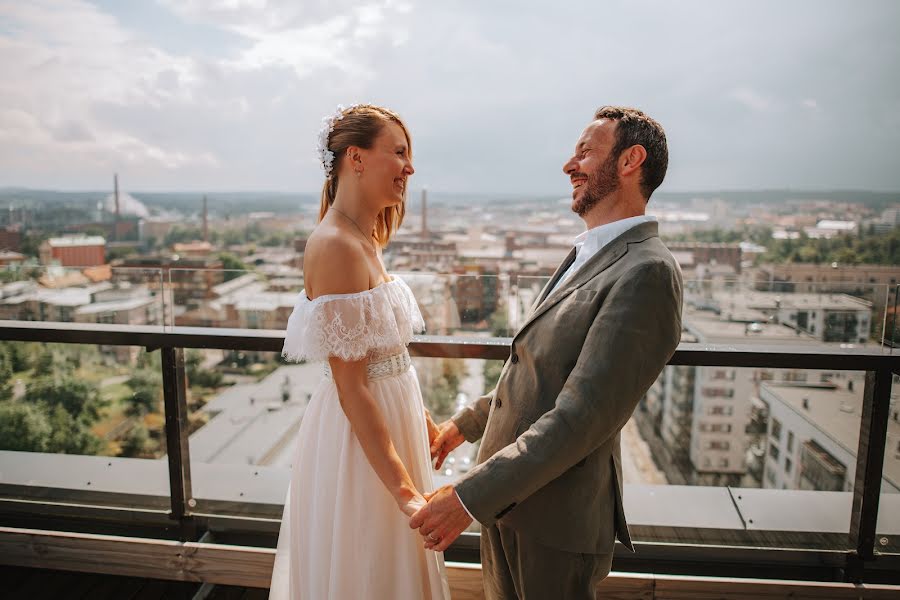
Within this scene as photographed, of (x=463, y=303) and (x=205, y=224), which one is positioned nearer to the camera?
(x=463, y=303)

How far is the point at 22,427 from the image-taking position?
231cm

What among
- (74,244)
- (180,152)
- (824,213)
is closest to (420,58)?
(180,152)

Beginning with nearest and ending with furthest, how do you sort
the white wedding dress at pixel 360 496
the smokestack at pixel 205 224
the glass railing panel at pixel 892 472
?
the white wedding dress at pixel 360 496
the glass railing panel at pixel 892 472
the smokestack at pixel 205 224

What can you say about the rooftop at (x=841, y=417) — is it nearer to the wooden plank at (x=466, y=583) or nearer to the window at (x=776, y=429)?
the window at (x=776, y=429)

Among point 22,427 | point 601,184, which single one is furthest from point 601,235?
point 22,427

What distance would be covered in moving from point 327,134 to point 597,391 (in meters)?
0.91

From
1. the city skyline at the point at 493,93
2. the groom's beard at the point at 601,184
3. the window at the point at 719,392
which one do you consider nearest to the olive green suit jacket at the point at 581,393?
the groom's beard at the point at 601,184

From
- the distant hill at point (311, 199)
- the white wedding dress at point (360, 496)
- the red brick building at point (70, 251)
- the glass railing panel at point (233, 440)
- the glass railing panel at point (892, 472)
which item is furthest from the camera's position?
the distant hill at point (311, 199)

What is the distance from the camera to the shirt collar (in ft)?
3.90

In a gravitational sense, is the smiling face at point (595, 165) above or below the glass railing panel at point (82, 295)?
above

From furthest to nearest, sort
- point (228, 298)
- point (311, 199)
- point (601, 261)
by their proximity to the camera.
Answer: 1. point (311, 199)
2. point (228, 298)
3. point (601, 261)

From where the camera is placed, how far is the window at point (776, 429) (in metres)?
2.71

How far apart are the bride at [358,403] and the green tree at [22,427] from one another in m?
1.58

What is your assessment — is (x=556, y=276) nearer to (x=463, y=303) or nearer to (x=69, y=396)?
(x=463, y=303)
